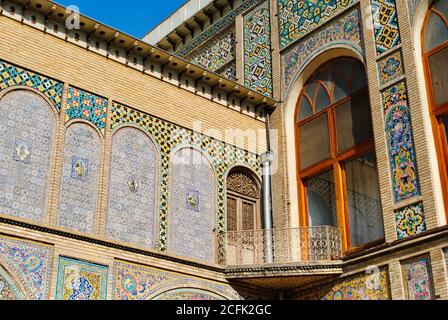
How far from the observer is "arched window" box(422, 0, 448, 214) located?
1161 centimetres

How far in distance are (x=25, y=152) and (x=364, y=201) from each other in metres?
5.72

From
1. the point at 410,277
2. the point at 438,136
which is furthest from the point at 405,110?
the point at 410,277

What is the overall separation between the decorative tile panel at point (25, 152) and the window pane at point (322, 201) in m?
5.02

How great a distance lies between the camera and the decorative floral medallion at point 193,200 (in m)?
12.8

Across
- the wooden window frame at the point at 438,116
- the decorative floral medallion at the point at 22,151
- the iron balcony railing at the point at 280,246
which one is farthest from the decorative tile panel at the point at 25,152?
the wooden window frame at the point at 438,116

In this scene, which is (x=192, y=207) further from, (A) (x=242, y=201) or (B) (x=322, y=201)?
(B) (x=322, y=201)

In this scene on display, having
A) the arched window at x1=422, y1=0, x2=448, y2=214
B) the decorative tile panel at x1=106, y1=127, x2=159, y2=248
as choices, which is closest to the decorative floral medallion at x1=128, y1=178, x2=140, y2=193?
the decorative tile panel at x1=106, y1=127, x2=159, y2=248

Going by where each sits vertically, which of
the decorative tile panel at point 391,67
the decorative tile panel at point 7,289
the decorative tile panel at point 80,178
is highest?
Result: the decorative tile panel at point 391,67

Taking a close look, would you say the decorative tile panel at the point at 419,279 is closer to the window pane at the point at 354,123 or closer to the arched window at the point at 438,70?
the arched window at the point at 438,70

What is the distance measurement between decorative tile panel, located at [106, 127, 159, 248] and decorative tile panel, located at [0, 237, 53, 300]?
1273mm

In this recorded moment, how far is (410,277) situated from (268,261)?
261cm

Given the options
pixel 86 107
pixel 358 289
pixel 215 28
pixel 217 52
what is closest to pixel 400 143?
pixel 358 289
